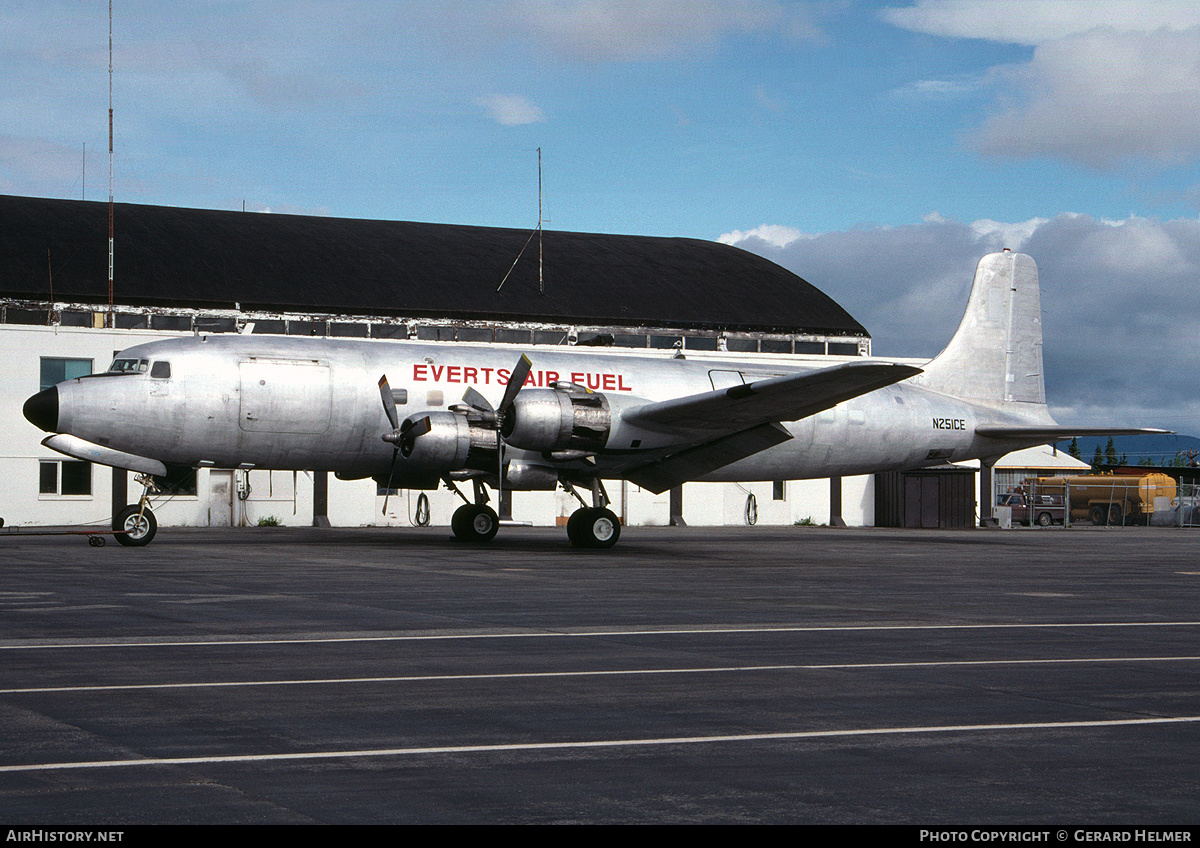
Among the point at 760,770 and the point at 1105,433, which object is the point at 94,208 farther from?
the point at 760,770

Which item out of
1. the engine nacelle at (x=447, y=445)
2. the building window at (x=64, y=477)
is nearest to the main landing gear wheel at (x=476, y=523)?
the engine nacelle at (x=447, y=445)

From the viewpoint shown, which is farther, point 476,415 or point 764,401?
point 476,415

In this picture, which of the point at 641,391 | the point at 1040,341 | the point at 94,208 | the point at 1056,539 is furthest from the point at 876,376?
the point at 94,208

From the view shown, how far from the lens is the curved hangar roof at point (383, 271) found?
158ft

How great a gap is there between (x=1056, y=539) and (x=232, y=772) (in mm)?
37317

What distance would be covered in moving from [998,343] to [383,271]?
91.5 ft

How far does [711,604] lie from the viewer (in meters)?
16.0

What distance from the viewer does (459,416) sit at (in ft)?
91.0

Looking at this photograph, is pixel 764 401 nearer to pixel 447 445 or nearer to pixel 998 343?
pixel 447 445

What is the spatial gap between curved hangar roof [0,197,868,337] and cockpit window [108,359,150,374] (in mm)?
21391

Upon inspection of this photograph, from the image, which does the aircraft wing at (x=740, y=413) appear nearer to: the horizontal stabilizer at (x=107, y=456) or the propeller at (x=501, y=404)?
the propeller at (x=501, y=404)

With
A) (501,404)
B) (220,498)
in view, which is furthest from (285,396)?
(220,498)

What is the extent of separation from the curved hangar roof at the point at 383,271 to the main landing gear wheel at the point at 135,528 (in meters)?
22.1

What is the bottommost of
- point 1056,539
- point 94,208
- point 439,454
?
point 1056,539
